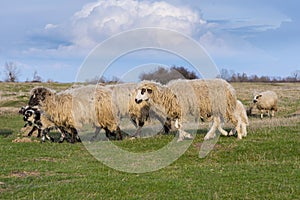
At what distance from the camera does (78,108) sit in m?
17.6

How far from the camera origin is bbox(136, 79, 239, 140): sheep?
54.2ft

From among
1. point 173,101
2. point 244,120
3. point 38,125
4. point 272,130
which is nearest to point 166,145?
point 173,101

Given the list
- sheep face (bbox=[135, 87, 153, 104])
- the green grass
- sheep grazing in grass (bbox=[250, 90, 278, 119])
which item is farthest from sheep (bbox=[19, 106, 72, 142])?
sheep grazing in grass (bbox=[250, 90, 278, 119])

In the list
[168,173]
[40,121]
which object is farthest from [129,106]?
[168,173]

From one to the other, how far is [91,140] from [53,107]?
7.17ft

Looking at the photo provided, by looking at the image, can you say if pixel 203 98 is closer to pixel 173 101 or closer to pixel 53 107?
pixel 173 101

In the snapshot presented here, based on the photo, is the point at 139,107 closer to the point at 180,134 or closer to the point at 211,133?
the point at 180,134

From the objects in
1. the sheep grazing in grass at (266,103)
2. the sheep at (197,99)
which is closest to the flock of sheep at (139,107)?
the sheep at (197,99)

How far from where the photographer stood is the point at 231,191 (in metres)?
9.53

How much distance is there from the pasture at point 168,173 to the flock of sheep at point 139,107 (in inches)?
35.5

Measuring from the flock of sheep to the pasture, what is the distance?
2.96 ft

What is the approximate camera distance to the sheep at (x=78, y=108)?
17688 millimetres

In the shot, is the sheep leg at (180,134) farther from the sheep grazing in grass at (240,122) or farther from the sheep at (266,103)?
the sheep at (266,103)

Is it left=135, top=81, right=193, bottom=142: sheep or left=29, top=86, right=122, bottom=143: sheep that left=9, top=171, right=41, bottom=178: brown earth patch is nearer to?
left=29, top=86, right=122, bottom=143: sheep
